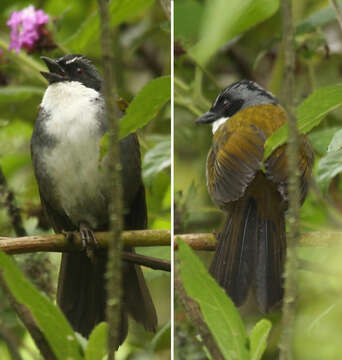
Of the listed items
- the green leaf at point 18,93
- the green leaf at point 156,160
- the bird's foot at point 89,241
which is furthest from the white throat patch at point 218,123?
the green leaf at point 18,93

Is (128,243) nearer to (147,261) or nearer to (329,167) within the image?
(147,261)

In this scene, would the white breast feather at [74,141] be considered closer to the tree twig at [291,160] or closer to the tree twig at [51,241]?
the tree twig at [51,241]

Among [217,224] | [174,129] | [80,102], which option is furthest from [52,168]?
[217,224]

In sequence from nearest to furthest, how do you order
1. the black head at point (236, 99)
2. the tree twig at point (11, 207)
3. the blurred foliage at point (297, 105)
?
the blurred foliage at point (297, 105) < the black head at point (236, 99) < the tree twig at point (11, 207)

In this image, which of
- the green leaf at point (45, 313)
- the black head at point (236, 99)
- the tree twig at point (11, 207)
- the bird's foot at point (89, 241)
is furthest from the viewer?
the tree twig at point (11, 207)

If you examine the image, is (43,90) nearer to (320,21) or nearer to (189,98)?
(189,98)

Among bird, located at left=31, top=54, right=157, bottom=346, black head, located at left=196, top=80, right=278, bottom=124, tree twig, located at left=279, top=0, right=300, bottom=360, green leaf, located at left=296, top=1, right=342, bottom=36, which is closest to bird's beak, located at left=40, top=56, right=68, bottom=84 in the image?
bird, located at left=31, top=54, right=157, bottom=346

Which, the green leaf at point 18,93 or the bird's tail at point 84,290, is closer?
the bird's tail at point 84,290
